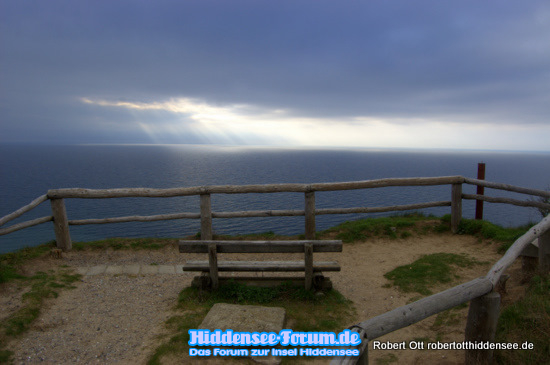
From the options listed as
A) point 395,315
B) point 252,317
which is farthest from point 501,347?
point 252,317

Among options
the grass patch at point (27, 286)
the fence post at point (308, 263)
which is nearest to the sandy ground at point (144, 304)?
the grass patch at point (27, 286)

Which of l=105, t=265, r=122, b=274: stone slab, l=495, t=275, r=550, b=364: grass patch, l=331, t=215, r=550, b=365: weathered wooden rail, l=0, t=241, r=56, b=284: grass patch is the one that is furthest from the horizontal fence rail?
l=331, t=215, r=550, b=365: weathered wooden rail

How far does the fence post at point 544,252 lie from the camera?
14.4ft

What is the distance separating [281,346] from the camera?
3.86 meters

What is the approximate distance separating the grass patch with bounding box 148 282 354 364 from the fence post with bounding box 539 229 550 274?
2.82 metres

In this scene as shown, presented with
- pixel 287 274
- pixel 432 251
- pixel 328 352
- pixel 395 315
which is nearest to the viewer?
pixel 395 315

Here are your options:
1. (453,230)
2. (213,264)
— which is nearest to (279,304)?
(213,264)

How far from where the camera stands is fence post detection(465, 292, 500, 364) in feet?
9.77

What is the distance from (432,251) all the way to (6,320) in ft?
27.1

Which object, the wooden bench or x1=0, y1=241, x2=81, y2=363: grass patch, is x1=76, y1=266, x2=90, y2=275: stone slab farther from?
the wooden bench

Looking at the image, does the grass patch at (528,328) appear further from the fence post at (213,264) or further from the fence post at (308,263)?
the fence post at (213,264)

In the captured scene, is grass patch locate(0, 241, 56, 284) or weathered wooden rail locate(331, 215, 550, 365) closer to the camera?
weathered wooden rail locate(331, 215, 550, 365)

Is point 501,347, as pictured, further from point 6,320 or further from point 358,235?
point 6,320

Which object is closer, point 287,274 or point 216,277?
point 216,277
